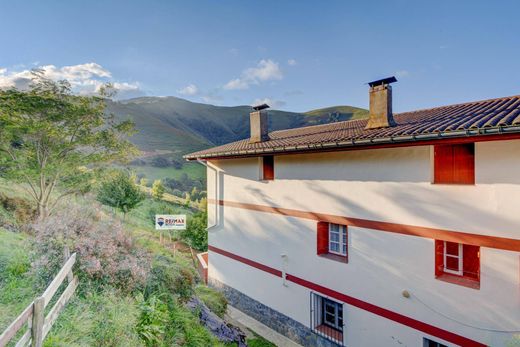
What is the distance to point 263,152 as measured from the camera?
810 centimetres

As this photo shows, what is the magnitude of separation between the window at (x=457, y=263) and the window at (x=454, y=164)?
1.37 m

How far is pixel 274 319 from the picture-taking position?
901 centimetres

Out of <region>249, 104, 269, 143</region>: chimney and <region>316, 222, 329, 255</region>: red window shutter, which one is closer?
<region>316, 222, 329, 255</region>: red window shutter

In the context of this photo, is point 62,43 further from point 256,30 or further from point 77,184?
point 256,30

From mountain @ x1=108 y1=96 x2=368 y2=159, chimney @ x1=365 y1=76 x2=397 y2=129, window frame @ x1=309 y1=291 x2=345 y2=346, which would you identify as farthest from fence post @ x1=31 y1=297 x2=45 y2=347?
mountain @ x1=108 y1=96 x2=368 y2=159

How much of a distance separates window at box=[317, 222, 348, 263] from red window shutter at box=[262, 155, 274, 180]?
2566mm

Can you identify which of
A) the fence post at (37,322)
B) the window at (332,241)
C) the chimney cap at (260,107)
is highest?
the chimney cap at (260,107)

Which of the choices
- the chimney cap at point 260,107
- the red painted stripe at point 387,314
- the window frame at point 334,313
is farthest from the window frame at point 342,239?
the chimney cap at point 260,107

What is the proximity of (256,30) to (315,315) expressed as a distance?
44.0 feet

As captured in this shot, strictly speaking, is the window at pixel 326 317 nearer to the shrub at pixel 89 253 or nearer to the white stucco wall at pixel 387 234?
the white stucco wall at pixel 387 234

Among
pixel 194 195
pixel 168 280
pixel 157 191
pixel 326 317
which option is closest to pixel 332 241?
pixel 326 317

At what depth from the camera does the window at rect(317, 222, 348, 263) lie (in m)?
7.41

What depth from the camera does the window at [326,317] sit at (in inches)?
293

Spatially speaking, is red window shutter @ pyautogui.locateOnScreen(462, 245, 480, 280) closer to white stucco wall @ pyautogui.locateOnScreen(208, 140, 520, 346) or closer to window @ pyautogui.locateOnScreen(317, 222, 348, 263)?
white stucco wall @ pyautogui.locateOnScreen(208, 140, 520, 346)
